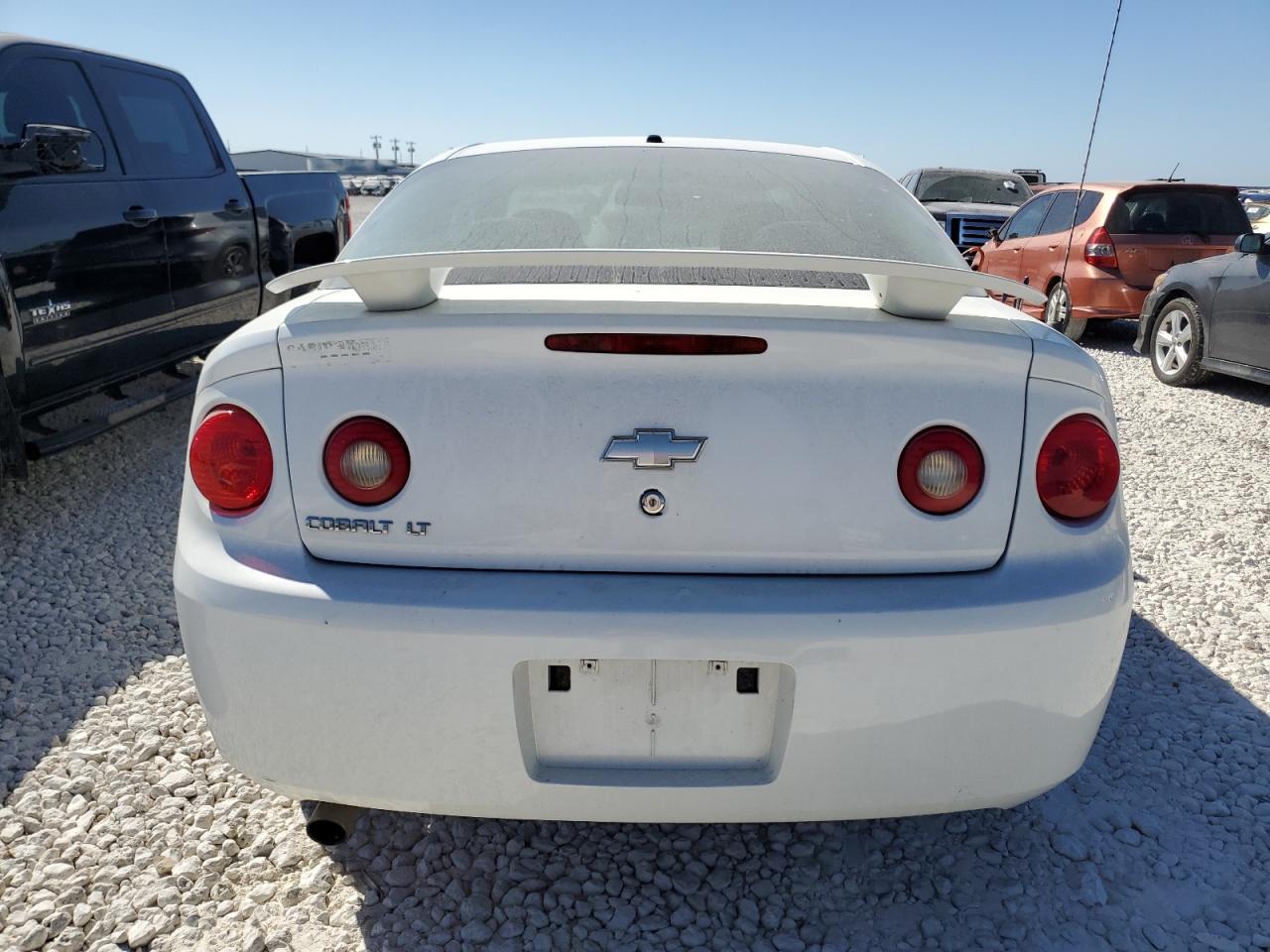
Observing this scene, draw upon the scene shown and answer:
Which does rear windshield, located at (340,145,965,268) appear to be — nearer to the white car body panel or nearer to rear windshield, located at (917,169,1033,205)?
the white car body panel

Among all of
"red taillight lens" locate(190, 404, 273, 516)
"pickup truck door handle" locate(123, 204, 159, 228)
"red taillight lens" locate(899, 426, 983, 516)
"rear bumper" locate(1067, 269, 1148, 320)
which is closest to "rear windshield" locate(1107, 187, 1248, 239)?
"rear bumper" locate(1067, 269, 1148, 320)

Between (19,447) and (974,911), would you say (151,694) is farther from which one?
(974,911)

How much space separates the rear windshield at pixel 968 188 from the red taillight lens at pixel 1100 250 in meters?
5.33

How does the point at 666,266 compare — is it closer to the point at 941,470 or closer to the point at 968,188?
the point at 941,470

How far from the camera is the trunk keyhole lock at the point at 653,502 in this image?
1.62 m

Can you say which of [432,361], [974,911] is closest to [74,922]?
[432,361]

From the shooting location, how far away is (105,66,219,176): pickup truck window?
466cm

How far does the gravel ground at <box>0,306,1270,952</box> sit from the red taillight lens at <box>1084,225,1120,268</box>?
6123 mm

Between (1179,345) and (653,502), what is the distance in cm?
704

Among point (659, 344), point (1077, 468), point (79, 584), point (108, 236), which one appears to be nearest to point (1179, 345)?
point (1077, 468)

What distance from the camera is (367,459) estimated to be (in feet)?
5.42

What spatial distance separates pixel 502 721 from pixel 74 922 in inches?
44.2

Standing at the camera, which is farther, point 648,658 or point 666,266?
point 666,266

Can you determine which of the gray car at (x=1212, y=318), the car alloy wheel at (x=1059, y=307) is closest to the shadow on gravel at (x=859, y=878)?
the gray car at (x=1212, y=318)
